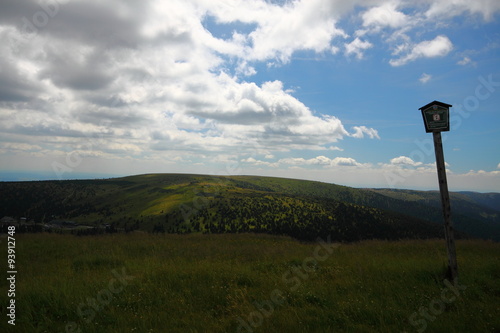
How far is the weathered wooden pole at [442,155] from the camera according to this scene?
830 centimetres

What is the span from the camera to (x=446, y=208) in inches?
328

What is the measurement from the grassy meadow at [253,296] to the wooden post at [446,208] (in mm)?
436

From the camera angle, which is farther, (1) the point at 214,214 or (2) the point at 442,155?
(1) the point at 214,214

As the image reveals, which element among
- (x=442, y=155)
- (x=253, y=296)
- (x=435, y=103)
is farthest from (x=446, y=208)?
(x=253, y=296)

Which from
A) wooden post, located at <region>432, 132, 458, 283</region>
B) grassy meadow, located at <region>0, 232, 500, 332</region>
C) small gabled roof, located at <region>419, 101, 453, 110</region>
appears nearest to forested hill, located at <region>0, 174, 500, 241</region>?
grassy meadow, located at <region>0, 232, 500, 332</region>

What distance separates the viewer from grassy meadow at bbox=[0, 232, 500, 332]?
5.80 metres

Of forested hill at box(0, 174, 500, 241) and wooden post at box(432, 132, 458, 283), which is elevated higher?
wooden post at box(432, 132, 458, 283)

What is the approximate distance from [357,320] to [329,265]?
458 cm

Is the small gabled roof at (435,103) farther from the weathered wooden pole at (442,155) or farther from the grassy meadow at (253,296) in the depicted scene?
the grassy meadow at (253,296)

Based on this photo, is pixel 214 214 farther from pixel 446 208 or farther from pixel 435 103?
pixel 435 103

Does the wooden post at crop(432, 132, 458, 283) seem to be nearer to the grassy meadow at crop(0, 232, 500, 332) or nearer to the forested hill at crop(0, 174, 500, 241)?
the grassy meadow at crop(0, 232, 500, 332)

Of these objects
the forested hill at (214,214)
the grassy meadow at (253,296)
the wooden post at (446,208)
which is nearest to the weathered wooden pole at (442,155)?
the wooden post at (446,208)

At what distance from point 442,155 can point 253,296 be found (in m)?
7.64

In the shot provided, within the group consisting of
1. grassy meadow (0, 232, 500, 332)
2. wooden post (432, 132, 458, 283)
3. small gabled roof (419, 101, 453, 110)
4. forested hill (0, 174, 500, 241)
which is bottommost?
forested hill (0, 174, 500, 241)
